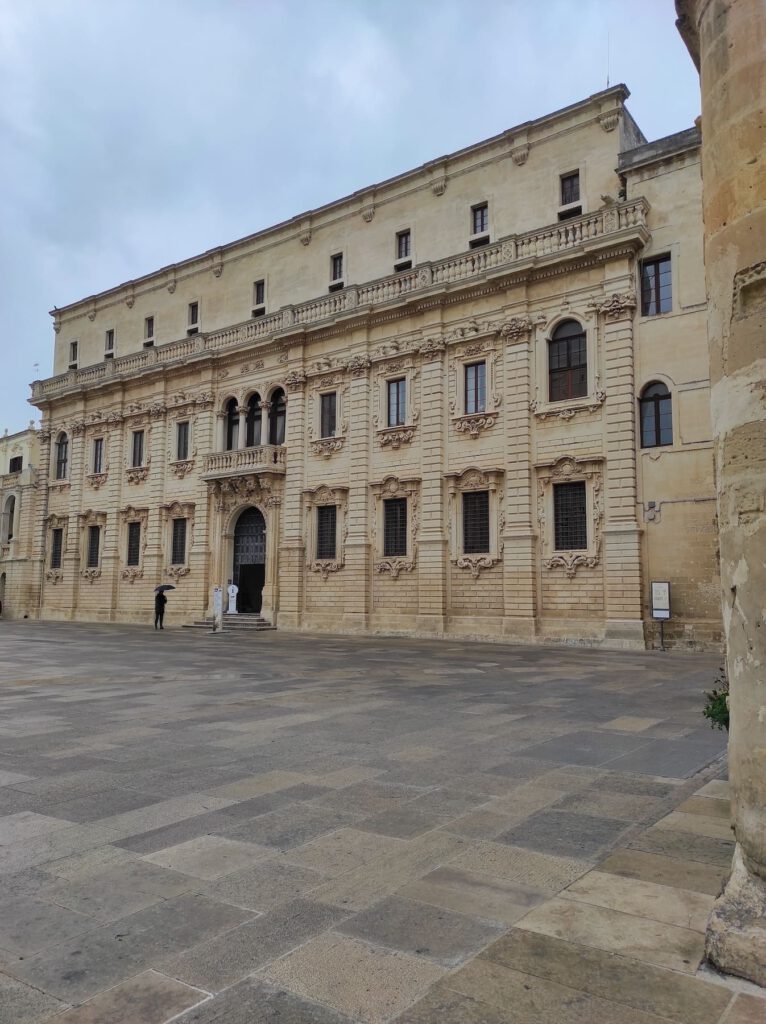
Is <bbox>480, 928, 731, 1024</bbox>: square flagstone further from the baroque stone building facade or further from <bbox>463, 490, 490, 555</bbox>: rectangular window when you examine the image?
<bbox>463, 490, 490, 555</bbox>: rectangular window

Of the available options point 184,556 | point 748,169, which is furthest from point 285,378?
point 748,169

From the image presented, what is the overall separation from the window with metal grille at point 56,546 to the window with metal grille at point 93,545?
2673 millimetres

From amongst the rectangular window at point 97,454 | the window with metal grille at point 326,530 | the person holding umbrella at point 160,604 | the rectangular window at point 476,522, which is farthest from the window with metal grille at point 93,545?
the rectangular window at point 476,522

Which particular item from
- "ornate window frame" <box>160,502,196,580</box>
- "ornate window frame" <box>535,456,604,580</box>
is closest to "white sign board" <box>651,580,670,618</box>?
"ornate window frame" <box>535,456,604,580</box>

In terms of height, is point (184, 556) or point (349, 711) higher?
point (184, 556)

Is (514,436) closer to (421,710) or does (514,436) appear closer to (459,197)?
(459,197)

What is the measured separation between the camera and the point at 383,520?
1142 inches

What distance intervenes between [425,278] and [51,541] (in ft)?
87.8

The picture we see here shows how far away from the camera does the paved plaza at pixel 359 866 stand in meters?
2.92

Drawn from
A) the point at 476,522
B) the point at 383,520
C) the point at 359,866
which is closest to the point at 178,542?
the point at 383,520

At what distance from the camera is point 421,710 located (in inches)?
395

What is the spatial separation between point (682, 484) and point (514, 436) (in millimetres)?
5760

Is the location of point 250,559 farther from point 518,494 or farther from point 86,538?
point 518,494

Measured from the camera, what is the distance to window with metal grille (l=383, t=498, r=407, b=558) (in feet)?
93.4
